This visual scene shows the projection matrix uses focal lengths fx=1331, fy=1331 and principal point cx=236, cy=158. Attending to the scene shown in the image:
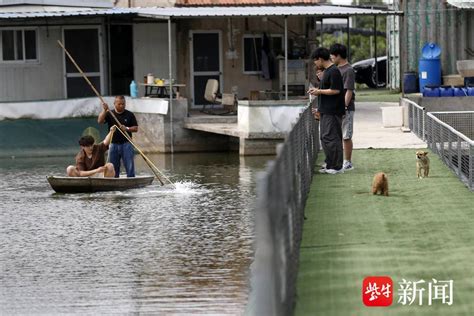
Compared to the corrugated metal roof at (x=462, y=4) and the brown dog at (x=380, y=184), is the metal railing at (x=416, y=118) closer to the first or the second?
the brown dog at (x=380, y=184)

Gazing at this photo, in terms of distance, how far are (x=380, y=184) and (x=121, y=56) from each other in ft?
68.5

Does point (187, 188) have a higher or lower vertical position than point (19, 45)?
lower

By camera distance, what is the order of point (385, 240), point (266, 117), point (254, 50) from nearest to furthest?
point (385, 240) → point (266, 117) → point (254, 50)

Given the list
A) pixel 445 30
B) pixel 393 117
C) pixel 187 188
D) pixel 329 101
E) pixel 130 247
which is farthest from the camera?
pixel 445 30

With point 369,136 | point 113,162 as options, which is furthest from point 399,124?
point 113,162

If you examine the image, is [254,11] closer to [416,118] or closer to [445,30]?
[416,118]

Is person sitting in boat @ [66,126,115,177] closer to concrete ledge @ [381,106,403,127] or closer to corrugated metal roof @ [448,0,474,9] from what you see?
concrete ledge @ [381,106,403,127]

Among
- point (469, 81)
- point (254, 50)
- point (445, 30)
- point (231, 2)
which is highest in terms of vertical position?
point (231, 2)

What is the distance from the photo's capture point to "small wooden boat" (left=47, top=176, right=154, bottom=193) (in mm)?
23828

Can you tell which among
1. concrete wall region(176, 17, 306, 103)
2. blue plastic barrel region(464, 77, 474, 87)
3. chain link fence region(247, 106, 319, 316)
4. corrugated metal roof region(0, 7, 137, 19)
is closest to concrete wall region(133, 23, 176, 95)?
concrete wall region(176, 17, 306, 103)

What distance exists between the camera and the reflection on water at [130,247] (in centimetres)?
1375

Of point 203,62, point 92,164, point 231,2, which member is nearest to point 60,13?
point 203,62

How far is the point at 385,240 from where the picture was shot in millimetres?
13328

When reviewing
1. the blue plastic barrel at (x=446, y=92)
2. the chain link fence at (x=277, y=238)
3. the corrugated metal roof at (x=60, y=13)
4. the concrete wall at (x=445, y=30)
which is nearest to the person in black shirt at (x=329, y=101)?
the chain link fence at (x=277, y=238)
